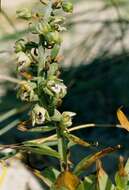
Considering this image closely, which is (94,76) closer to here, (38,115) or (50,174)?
(50,174)

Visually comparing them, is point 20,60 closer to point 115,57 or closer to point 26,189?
point 26,189

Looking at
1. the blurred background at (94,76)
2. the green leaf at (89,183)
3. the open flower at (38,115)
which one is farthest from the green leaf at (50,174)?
the blurred background at (94,76)

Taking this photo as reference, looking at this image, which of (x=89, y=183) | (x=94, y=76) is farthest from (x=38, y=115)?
(x=94, y=76)

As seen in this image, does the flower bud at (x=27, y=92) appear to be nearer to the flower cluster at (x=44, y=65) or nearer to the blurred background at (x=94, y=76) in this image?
the flower cluster at (x=44, y=65)

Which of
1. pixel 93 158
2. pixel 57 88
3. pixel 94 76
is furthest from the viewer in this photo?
pixel 94 76

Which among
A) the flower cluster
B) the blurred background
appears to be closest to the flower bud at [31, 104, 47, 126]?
the flower cluster

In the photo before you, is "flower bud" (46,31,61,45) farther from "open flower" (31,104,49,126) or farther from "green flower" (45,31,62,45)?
"open flower" (31,104,49,126)

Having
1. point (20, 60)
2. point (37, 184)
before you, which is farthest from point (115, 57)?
point (20, 60)

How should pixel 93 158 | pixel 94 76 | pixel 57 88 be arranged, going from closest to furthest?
pixel 57 88 → pixel 93 158 → pixel 94 76
